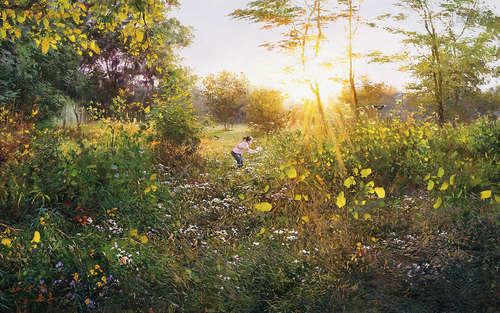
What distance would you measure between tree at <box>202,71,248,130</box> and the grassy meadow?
24560 mm

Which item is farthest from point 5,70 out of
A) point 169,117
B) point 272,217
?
point 272,217

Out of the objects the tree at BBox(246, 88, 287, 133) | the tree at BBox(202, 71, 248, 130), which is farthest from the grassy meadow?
the tree at BBox(202, 71, 248, 130)

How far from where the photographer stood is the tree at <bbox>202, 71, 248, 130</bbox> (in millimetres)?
30328

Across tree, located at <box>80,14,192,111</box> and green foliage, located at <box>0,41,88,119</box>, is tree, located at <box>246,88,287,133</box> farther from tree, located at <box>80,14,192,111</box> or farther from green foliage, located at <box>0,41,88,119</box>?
green foliage, located at <box>0,41,88,119</box>

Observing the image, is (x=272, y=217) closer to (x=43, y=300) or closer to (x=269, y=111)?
(x=43, y=300)

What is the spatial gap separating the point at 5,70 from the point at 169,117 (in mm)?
7444

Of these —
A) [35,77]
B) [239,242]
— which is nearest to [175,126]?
[239,242]

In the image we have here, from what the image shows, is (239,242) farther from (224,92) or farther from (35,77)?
(224,92)

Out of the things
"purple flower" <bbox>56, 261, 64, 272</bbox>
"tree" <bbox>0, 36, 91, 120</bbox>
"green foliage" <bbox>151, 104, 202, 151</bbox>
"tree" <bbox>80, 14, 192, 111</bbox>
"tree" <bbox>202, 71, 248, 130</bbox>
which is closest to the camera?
"purple flower" <bbox>56, 261, 64, 272</bbox>

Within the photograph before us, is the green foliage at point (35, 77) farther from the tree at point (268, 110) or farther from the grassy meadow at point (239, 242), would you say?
the tree at point (268, 110)

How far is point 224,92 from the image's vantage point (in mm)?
30375

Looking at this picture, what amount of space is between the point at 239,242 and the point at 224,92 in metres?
26.9

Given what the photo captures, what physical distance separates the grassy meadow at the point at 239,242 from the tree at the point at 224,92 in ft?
80.6

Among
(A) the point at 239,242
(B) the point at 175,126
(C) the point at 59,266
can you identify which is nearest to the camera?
(C) the point at 59,266
